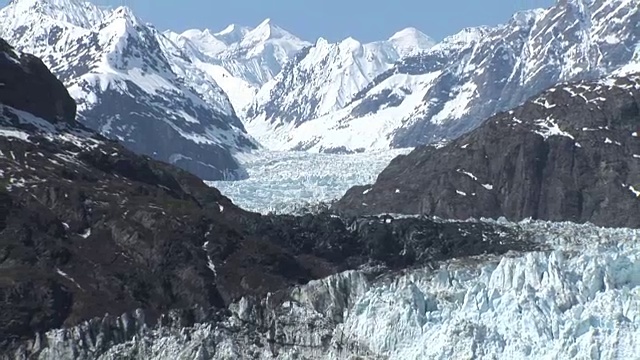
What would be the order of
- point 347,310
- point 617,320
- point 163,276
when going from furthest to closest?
point 163,276 → point 347,310 → point 617,320

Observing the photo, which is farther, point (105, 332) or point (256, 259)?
point (256, 259)

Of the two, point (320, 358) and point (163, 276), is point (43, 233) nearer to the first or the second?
point (163, 276)

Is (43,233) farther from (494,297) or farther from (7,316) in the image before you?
(494,297)

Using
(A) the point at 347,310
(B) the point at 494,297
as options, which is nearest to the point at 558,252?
(B) the point at 494,297

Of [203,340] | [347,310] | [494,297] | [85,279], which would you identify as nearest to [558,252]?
[494,297]

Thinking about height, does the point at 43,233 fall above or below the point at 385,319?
above

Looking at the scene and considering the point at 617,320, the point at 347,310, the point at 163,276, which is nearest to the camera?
the point at 617,320
